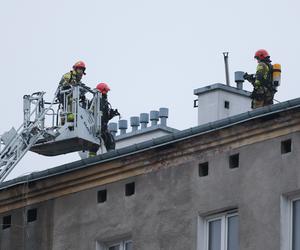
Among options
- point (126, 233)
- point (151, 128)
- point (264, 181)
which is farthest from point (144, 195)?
point (151, 128)

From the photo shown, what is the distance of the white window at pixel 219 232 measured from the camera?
3038 cm

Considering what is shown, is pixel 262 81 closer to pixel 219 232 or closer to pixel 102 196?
pixel 102 196

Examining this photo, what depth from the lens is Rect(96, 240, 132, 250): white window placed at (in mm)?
32312

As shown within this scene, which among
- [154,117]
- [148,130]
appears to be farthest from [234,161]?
[154,117]

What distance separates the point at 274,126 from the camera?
30297 millimetres

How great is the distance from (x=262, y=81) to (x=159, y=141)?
10.3ft

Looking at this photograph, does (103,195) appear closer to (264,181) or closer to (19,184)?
(19,184)

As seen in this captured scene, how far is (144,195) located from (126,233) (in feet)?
→ 2.63

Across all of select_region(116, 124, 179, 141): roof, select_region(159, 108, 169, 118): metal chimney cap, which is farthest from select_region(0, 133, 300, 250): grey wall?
select_region(159, 108, 169, 118): metal chimney cap

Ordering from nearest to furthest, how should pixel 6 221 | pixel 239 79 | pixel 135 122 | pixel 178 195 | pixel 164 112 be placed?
pixel 178 195, pixel 6 221, pixel 239 79, pixel 164 112, pixel 135 122

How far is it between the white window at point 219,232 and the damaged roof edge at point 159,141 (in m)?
1.64

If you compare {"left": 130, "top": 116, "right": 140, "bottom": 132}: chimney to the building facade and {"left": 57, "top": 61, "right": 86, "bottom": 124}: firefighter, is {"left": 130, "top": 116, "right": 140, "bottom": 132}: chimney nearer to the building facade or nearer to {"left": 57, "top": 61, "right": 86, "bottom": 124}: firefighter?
{"left": 57, "top": 61, "right": 86, "bottom": 124}: firefighter

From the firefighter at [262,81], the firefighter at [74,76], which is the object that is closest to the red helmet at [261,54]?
the firefighter at [262,81]

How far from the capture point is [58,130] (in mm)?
36344
